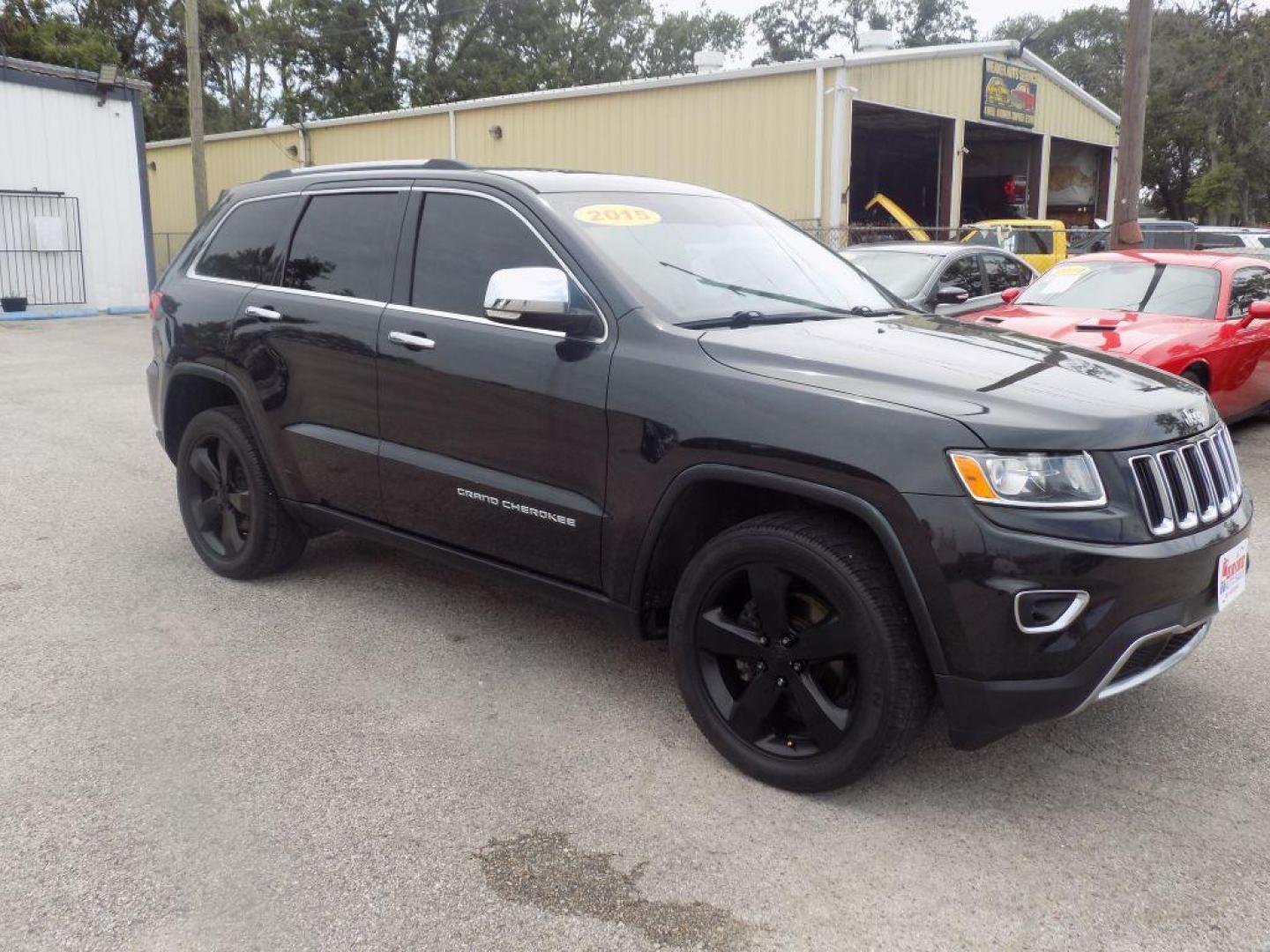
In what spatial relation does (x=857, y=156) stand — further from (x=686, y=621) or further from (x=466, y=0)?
(x=686, y=621)

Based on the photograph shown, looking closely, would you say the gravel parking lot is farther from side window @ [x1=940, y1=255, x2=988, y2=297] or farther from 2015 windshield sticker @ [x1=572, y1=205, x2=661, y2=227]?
side window @ [x1=940, y1=255, x2=988, y2=297]

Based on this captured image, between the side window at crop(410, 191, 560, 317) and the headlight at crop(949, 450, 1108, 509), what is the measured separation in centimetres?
164

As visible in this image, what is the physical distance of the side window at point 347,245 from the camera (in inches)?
170

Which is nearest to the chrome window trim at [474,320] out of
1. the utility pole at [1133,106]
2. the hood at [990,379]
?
the hood at [990,379]

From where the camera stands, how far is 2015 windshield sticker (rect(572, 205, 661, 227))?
3.85 meters

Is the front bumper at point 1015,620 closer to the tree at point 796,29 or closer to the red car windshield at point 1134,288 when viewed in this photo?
the red car windshield at point 1134,288

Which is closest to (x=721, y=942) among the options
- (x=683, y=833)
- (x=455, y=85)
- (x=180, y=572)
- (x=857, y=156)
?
(x=683, y=833)

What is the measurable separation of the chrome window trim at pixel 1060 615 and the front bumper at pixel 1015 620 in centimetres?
1

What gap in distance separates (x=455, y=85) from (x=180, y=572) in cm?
3986

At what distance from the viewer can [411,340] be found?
406 centimetres

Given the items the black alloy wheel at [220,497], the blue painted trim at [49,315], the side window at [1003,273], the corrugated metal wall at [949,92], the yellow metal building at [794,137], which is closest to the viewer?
the black alloy wheel at [220,497]

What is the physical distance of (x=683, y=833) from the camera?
119 inches

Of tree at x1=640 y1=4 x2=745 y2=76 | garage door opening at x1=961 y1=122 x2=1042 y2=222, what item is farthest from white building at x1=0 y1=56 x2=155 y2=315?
tree at x1=640 y1=4 x2=745 y2=76

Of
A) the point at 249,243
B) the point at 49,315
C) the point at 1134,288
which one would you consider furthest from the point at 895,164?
the point at 249,243
